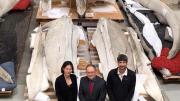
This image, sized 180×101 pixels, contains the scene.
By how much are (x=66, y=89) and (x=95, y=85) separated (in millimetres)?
334

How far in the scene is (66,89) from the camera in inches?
185

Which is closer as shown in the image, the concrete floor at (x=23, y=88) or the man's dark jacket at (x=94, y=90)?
the man's dark jacket at (x=94, y=90)

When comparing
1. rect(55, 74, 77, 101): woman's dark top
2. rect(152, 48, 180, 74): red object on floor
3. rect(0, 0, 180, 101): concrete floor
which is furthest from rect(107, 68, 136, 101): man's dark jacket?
rect(152, 48, 180, 74): red object on floor

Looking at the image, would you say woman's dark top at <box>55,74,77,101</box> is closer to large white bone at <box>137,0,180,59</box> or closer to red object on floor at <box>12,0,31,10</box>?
large white bone at <box>137,0,180,59</box>

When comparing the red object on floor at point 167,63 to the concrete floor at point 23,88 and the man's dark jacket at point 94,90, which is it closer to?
the concrete floor at point 23,88

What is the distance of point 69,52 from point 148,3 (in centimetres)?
263

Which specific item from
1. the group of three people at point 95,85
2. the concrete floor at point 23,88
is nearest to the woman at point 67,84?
the group of three people at point 95,85

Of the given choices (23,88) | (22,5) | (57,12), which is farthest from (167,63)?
(22,5)

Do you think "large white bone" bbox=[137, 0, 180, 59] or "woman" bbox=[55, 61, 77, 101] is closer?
"woman" bbox=[55, 61, 77, 101]

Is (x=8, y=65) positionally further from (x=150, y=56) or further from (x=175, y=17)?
(x=175, y=17)

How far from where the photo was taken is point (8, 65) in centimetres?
575

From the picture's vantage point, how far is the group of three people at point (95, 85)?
184 inches

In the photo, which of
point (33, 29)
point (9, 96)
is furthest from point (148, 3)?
point (9, 96)

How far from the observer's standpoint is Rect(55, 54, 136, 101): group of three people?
Answer: 468 cm
